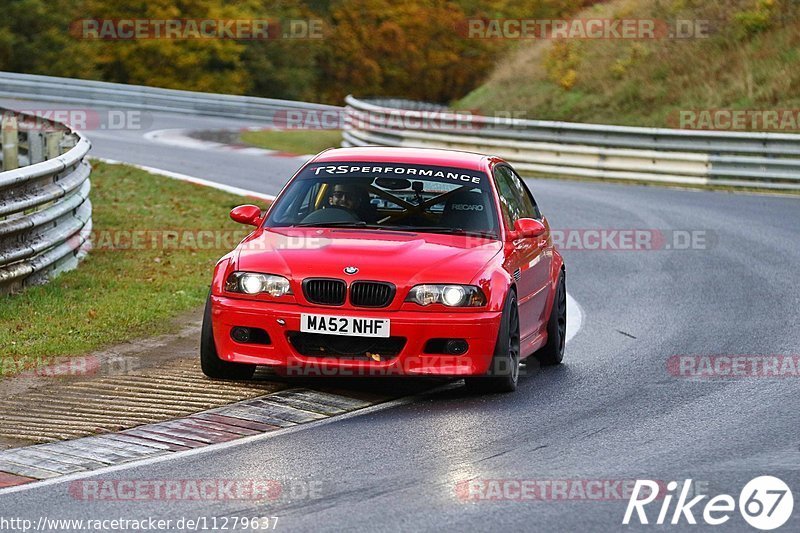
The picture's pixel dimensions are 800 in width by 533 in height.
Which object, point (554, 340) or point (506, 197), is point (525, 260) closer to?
point (506, 197)

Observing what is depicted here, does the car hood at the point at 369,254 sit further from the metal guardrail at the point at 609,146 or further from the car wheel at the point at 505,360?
the metal guardrail at the point at 609,146

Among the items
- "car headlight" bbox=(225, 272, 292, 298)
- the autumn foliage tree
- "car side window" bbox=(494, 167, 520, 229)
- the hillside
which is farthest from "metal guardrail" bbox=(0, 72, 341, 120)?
"car headlight" bbox=(225, 272, 292, 298)

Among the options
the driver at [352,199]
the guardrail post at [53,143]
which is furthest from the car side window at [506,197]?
the guardrail post at [53,143]

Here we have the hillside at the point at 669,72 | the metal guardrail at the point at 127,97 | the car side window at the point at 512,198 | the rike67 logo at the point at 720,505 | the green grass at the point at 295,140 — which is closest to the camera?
the rike67 logo at the point at 720,505

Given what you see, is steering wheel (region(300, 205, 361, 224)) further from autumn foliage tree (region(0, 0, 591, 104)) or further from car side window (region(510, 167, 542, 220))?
autumn foliage tree (region(0, 0, 591, 104))

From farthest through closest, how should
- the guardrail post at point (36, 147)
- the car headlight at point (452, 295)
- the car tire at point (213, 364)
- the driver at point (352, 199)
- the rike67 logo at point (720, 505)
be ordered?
the guardrail post at point (36, 147) → the driver at point (352, 199) → the car tire at point (213, 364) → the car headlight at point (452, 295) → the rike67 logo at point (720, 505)

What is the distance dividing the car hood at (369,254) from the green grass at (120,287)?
6.10 ft

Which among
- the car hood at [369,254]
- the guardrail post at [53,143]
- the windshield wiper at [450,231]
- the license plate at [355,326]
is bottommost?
the guardrail post at [53,143]

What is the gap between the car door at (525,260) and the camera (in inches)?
379

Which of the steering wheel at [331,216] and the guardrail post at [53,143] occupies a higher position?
the steering wheel at [331,216]

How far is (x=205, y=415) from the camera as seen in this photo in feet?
27.3

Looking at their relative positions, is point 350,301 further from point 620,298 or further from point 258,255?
point 620,298

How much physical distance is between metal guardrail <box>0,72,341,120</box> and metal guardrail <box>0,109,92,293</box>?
23.1 meters

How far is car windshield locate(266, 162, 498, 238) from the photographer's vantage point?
32.1 feet
